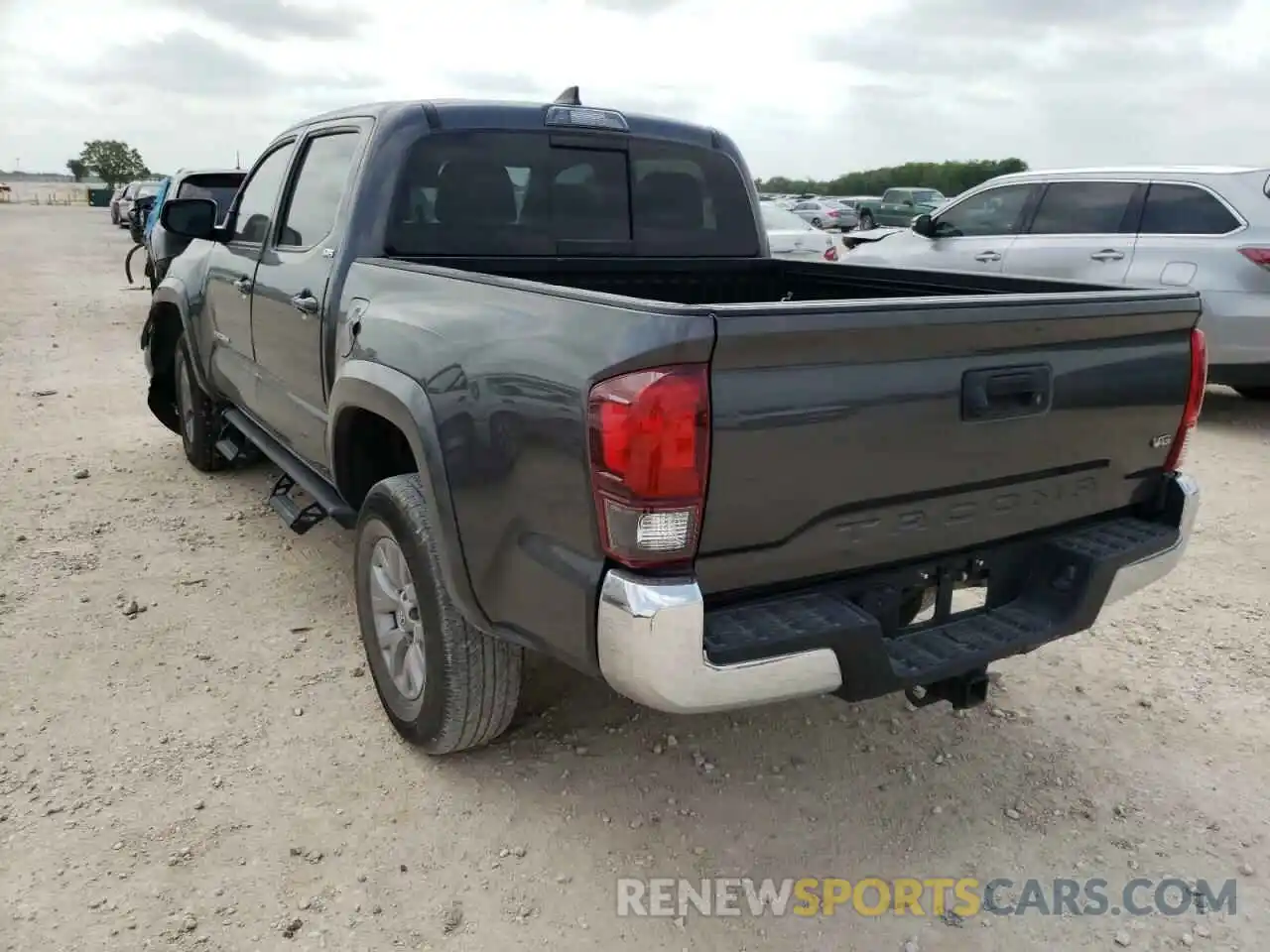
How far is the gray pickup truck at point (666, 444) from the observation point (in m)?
2.08

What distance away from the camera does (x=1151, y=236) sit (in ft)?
24.6

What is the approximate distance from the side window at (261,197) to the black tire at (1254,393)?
7.55 metres

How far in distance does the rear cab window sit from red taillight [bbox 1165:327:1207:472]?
194cm

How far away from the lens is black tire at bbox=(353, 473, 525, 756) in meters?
2.75

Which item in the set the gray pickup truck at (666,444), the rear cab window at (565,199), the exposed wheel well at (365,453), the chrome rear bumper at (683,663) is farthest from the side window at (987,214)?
the chrome rear bumper at (683,663)

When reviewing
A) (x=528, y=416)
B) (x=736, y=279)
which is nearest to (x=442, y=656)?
(x=528, y=416)

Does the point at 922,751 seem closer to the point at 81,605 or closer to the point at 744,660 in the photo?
the point at 744,660

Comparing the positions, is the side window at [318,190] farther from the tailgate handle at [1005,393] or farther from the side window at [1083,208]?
the side window at [1083,208]

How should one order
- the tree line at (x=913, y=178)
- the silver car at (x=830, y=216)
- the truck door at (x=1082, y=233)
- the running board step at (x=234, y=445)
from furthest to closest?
the tree line at (x=913, y=178)
the silver car at (x=830, y=216)
the truck door at (x=1082, y=233)
the running board step at (x=234, y=445)

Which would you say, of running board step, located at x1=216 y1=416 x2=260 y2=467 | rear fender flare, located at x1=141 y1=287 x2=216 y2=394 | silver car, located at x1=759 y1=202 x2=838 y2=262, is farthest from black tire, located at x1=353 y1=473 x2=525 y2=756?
silver car, located at x1=759 y1=202 x2=838 y2=262

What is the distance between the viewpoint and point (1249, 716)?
11.2 ft

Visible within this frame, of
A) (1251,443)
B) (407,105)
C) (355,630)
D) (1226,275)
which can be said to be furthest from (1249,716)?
(1226,275)

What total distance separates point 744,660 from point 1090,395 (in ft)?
4.02

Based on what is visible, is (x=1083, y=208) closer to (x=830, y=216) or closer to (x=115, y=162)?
(x=830, y=216)
